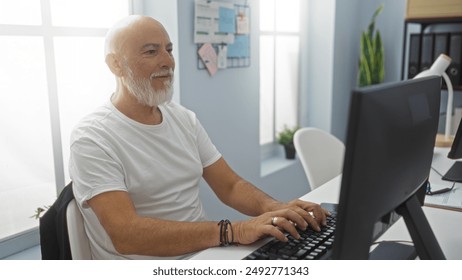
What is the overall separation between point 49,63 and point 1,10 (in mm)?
247

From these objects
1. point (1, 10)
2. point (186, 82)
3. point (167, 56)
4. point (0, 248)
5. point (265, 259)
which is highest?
point (1, 10)

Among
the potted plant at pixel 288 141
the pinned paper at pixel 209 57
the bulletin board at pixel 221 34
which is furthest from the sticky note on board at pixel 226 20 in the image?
the potted plant at pixel 288 141

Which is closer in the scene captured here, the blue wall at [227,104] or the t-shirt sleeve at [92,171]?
the t-shirt sleeve at [92,171]

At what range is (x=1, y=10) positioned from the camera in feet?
5.24

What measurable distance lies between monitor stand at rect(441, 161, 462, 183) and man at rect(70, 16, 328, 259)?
73cm

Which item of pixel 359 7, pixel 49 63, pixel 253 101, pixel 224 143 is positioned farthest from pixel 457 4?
pixel 49 63

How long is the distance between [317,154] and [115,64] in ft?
3.39

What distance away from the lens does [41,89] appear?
1.75 m

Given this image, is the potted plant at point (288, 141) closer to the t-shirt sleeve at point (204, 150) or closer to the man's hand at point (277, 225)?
the t-shirt sleeve at point (204, 150)

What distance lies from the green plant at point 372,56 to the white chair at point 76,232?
2663 millimetres

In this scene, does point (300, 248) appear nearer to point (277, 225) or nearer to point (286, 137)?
point (277, 225)

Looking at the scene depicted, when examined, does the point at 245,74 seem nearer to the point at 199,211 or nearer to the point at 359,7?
the point at 199,211

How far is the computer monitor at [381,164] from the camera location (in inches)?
27.1

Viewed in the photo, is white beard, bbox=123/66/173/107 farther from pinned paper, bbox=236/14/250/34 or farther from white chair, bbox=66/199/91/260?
pinned paper, bbox=236/14/250/34
